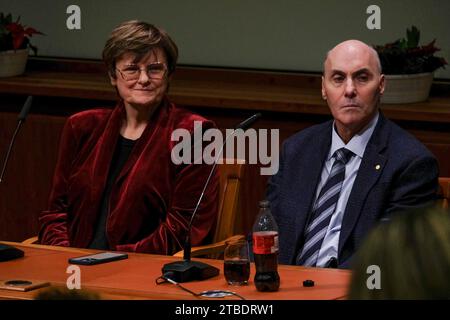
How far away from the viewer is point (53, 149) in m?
6.02

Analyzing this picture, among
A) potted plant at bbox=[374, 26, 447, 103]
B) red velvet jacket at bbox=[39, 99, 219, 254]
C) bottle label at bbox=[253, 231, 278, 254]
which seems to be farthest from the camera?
potted plant at bbox=[374, 26, 447, 103]

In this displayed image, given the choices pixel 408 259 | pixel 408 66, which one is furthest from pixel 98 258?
pixel 408 259

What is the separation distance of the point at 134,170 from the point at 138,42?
52 cm

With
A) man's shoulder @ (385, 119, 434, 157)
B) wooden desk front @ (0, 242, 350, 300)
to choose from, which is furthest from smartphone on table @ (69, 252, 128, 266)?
man's shoulder @ (385, 119, 434, 157)

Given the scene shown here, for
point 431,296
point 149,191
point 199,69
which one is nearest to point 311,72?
point 199,69

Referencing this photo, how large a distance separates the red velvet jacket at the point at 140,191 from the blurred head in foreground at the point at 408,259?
8.97 ft

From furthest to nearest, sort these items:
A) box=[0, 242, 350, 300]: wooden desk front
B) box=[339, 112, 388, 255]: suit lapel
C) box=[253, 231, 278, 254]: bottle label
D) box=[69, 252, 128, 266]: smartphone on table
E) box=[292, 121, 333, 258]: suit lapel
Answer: box=[292, 121, 333, 258]: suit lapel → box=[339, 112, 388, 255]: suit lapel → box=[69, 252, 128, 266]: smartphone on table → box=[253, 231, 278, 254]: bottle label → box=[0, 242, 350, 300]: wooden desk front

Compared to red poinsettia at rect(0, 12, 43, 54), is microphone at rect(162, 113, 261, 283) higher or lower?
lower

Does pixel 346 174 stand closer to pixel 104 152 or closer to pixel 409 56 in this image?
pixel 104 152

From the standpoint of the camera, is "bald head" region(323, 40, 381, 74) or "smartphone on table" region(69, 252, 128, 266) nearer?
"smartphone on table" region(69, 252, 128, 266)

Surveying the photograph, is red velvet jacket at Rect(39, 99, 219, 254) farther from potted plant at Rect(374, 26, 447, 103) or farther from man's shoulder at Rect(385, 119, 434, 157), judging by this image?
potted plant at Rect(374, 26, 447, 103)

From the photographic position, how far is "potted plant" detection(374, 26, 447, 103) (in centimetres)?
525

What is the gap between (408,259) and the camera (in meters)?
1.36

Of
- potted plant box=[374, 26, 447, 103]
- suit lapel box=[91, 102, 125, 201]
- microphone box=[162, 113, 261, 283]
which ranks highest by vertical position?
potted plant box=[374, 26, 447, 103]
